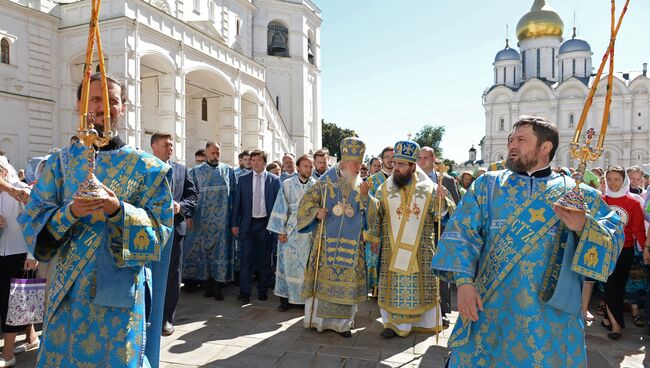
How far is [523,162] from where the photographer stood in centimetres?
250

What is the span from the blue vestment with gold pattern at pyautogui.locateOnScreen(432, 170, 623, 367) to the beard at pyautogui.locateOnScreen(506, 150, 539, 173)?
7 cm

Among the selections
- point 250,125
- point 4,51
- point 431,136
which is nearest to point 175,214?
point 4,51

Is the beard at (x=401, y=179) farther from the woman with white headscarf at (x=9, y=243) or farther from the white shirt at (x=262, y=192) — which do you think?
the woman with white headscarf at (x=9, y=243)

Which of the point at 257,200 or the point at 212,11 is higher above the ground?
the point at 212,11

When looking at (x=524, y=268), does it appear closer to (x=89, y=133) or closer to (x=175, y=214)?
(x=89, y=133)

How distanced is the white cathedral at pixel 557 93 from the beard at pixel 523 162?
159ft

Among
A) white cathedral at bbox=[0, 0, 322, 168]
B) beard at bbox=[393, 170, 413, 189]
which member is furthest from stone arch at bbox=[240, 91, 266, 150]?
beard at bbox=[393, 170, 413, 189]

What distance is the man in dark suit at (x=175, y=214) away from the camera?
4.69m

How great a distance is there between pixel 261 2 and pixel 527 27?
115ft

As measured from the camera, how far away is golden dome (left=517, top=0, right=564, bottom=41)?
49969 mm

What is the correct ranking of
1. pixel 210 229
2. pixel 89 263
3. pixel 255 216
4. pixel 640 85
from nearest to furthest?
1. pixel 89 263
2. pixel 255 216
3. pixel 210 229
4. pixel 640 85

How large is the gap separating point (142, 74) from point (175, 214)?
1598 cm

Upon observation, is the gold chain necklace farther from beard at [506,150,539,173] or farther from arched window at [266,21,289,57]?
arched window at [266,21,289,57]

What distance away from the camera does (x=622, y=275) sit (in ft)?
16.7
